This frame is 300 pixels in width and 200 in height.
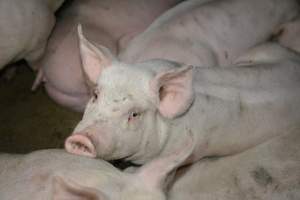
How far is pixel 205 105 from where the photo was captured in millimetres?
2309

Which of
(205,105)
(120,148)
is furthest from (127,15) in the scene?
(120,148)

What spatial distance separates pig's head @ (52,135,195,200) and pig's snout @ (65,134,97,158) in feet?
0.59

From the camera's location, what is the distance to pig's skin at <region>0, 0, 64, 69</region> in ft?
8.96

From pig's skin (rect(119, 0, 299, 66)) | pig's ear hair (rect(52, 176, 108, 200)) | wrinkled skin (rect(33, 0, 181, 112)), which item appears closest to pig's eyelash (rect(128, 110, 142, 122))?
pig's ear hair (rect(52, 176, 108, 200))

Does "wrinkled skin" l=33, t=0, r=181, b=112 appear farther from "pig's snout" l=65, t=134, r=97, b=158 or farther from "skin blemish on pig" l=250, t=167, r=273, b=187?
"skin blemish on pig" l=250, t=167, r=273, b=187

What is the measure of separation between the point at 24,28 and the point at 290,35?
1383mm

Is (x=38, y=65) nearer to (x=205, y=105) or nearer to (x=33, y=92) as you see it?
(x=33, y=92)

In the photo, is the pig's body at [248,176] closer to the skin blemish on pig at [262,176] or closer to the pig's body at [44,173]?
the skin blemish on pig at [262,176]

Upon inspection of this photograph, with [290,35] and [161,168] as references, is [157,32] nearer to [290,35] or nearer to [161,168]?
[290,35]

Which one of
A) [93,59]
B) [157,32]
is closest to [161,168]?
[93,59]

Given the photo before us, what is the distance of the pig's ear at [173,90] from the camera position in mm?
A: 2061

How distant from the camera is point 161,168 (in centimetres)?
173

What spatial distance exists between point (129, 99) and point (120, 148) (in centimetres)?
19

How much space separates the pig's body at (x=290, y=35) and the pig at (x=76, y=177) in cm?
136
